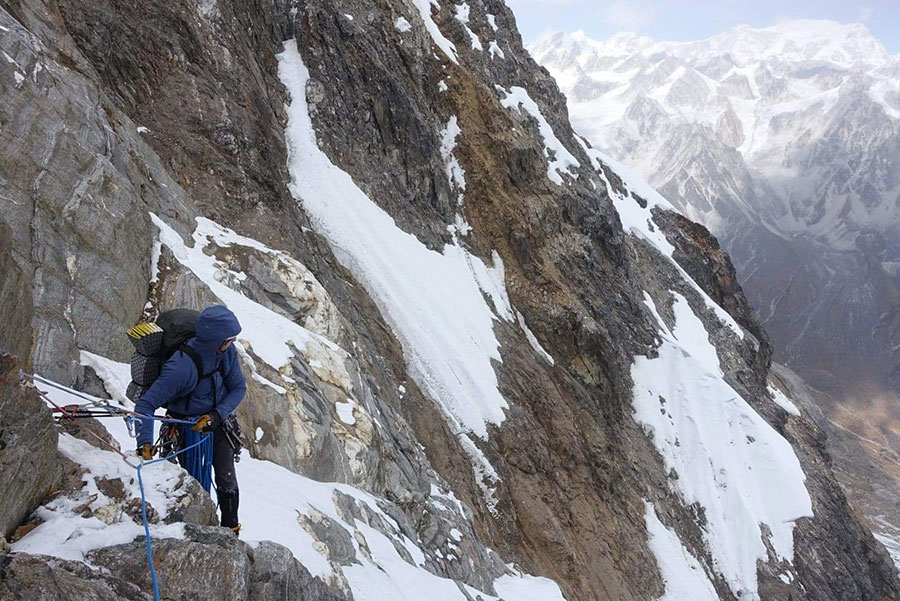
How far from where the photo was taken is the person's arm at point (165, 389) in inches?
220

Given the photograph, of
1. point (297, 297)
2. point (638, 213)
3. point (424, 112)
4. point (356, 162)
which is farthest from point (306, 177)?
point (638, 213)

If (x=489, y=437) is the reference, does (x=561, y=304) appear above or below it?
above

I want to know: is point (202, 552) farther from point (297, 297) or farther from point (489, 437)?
point (489, 437)

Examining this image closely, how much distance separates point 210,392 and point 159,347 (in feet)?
2.11

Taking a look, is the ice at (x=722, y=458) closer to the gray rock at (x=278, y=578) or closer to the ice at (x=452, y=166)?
the ice at (x=452, y=166)

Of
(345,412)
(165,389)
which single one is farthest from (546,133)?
(165,389)

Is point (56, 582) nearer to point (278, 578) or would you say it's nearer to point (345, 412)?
point (278, 578)

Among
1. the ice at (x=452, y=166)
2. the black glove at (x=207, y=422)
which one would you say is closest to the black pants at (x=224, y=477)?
the black glove at (x=207, y=422)

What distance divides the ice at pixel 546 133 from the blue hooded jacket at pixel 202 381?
34.4m

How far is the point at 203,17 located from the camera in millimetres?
22578

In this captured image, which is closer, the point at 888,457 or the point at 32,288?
the point at 32,288

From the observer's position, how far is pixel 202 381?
6004 millimetres

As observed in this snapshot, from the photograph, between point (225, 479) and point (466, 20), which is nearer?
point (225, 479)

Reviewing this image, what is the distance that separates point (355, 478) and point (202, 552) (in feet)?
25.0
